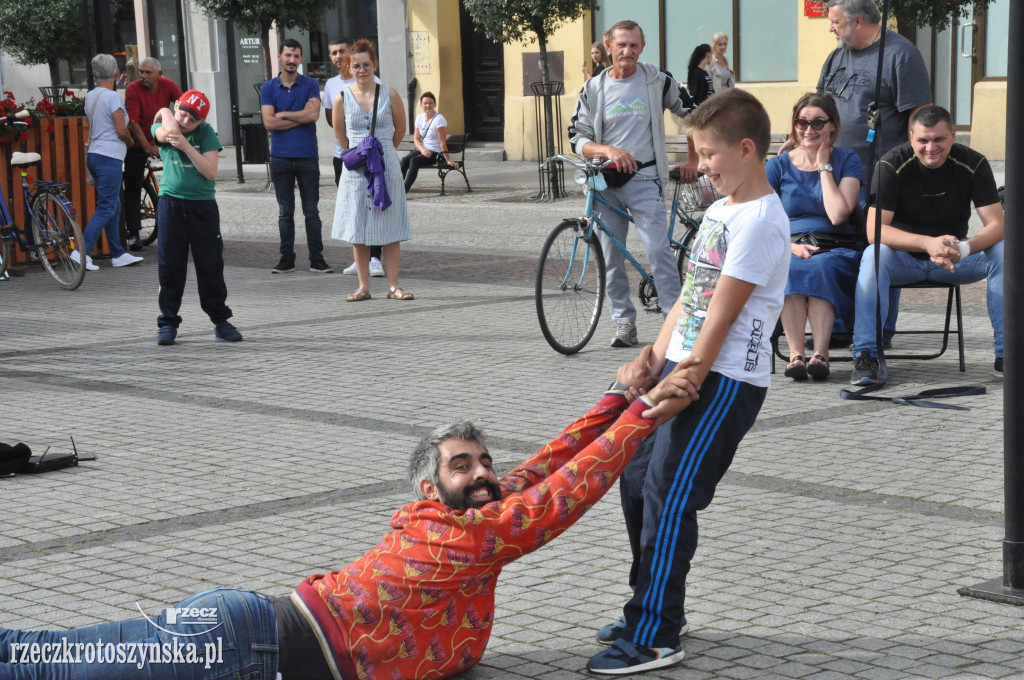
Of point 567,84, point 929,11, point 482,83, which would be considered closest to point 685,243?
point 929,11

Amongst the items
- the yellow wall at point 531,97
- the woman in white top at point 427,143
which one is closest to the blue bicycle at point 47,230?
the woman in white top at point 427,143

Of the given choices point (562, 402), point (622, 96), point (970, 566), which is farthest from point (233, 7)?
point (970, 566)

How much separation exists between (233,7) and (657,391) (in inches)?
780

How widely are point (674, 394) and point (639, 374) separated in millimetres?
224

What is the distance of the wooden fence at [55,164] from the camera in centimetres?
1289

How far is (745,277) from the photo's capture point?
3580mm

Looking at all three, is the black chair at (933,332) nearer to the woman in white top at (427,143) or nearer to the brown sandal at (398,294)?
the brown sandal at (398,294)

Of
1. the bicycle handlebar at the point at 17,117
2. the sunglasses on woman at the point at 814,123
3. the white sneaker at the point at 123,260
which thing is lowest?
the white sneaker at the point at 123,260

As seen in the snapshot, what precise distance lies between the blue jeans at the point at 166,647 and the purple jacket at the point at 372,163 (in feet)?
24.9

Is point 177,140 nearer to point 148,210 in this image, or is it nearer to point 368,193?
point 368,193

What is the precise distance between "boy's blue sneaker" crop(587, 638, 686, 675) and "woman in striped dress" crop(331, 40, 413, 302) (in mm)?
7298

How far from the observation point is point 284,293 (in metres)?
11.5

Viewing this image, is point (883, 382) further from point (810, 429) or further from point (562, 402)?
point (562, 402)

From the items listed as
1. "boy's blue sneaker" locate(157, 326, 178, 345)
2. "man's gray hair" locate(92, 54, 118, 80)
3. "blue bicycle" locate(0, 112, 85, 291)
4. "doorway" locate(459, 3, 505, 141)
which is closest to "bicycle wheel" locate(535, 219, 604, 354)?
"boy's blue sneaker" locate(157, 326, 178, 345)
